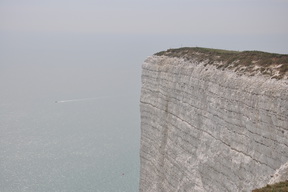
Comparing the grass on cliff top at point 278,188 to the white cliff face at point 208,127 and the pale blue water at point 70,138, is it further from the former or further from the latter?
the pale blue water at point 70,138

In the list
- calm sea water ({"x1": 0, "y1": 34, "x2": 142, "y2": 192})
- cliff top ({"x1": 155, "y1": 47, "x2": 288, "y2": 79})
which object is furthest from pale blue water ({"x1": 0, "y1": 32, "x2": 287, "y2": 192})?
cliff top ({"x1": 155, "y1": 47, "x2": 288, "y2": 79})

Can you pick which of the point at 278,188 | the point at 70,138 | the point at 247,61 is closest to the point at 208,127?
the point at 247,61

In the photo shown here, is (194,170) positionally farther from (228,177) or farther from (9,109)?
(9,109)

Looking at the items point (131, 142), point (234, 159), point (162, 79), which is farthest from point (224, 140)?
point (131, 142)

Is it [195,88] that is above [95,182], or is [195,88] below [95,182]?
above

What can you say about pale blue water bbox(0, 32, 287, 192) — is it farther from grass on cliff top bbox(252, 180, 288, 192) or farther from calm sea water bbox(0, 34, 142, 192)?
grass on cliff top bbox(252, 180, 288, 192)

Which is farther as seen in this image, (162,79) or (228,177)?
(162,79)

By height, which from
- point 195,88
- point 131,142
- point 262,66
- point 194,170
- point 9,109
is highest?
point 262,66

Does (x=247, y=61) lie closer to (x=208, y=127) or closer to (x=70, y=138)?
(x=208, y=127)
